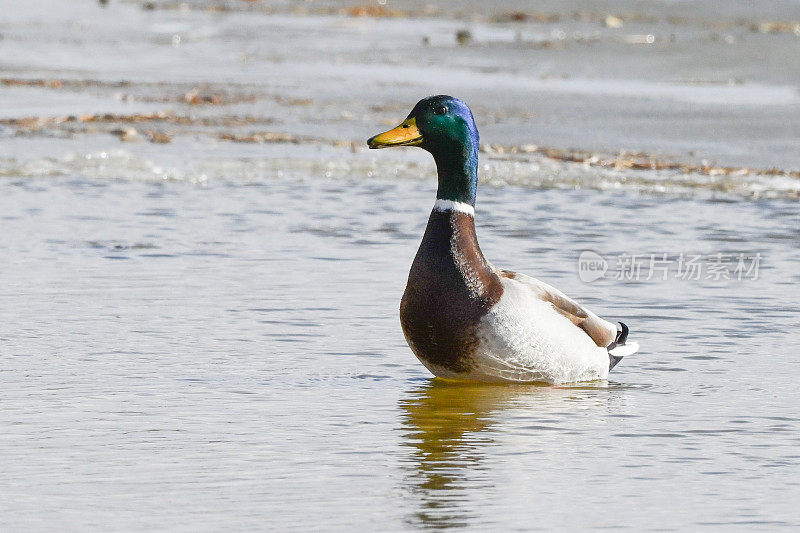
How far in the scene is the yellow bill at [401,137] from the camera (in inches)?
305

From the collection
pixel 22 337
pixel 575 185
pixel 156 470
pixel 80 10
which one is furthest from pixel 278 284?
pixel 80 10

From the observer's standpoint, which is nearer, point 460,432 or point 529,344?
point 460,432

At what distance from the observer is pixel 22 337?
855cm

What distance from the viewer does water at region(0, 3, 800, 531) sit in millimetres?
5770

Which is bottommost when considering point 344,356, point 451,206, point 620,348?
point 344,356

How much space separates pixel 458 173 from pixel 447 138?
19 cm

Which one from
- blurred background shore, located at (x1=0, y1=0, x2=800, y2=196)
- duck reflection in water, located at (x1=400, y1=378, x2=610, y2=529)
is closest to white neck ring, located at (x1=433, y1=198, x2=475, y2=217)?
duck reflection in water, located at (x1=400, y1=378, x2=610, y2=529)

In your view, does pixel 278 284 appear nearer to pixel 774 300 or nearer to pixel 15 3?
pixel 774 300

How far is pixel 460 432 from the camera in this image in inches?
270

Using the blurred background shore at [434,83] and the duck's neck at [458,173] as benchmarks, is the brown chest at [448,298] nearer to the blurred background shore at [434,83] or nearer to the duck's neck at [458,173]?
the duck's neck at [458,173]

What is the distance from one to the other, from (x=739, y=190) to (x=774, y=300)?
4.80m
